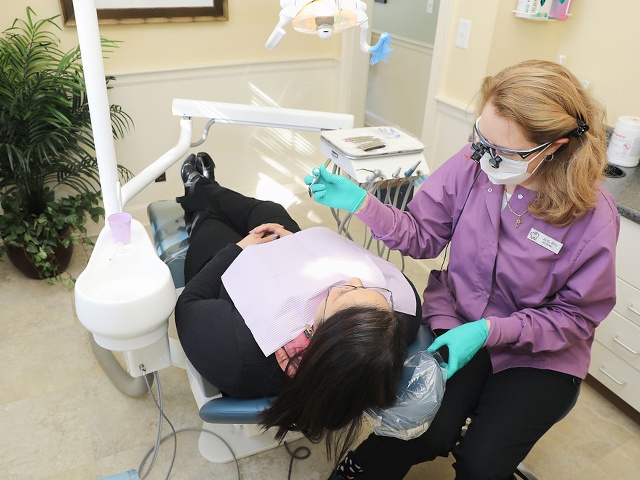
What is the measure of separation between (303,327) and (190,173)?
105 cm

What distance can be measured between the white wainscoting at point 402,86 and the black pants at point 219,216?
7.73 ft

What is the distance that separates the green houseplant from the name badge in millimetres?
1682

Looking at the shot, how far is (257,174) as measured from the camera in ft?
10.0

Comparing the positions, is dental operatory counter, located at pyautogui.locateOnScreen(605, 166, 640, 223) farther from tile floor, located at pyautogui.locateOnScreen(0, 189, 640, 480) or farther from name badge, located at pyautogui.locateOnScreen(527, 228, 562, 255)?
tile floor, located at pyautogui.locateOnScreen(0, 189, 640, 480)

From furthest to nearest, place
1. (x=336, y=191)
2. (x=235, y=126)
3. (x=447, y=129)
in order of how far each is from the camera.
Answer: (x=235, y=126) < (x=447, y=129) < (x=336, y=191)

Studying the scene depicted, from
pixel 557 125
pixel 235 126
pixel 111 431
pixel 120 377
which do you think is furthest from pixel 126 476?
pixel 235 126

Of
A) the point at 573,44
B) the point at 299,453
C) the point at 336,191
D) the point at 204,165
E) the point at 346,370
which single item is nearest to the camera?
the point at 346,370

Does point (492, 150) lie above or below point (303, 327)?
above

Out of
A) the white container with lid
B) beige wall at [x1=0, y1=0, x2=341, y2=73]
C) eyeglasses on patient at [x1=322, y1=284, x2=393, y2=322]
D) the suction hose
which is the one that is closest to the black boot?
the suction hose

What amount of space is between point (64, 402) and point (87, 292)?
1066 millimetres

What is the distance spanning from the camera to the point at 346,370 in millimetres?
904

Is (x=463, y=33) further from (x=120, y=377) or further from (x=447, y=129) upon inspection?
(x=120, y=377)

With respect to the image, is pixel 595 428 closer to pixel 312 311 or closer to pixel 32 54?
pixel 312 311

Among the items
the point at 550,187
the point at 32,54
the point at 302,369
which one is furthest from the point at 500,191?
the point at 32,54
